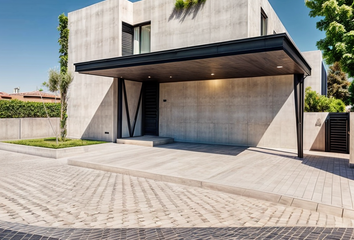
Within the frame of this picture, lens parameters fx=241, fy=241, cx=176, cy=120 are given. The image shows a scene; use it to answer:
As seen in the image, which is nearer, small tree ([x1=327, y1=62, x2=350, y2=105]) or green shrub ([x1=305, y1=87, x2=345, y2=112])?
green shrub ([x1=305, y1=87, x2=345, y2=112])

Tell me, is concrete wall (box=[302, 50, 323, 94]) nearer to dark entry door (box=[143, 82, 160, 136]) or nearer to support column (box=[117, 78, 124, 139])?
dark entry door (box=[143, 82, 160, 136])

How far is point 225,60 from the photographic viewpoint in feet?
26.7

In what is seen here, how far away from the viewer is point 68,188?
5.79 metres

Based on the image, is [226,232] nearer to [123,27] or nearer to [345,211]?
[345,211]

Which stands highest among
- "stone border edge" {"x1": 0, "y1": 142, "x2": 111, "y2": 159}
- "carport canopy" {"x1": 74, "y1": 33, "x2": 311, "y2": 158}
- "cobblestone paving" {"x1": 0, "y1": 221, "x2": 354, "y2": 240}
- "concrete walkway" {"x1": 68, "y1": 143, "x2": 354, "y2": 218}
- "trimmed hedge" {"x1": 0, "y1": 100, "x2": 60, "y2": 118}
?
"carport canopy" {"x1": 74, "y1": 33, "x2": 311, "y2": 158}

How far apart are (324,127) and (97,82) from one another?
39.5ft

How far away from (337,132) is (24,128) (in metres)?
17.7

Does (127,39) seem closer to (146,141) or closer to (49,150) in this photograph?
(146,141)

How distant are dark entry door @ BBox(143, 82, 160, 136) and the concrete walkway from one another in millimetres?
4662

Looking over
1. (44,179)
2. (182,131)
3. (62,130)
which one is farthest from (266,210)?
(62,130)

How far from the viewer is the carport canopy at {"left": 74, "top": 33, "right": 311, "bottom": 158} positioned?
6.82 m

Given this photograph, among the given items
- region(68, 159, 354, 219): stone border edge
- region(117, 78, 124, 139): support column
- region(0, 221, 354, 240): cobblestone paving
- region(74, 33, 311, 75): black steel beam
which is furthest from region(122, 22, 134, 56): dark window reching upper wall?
region(0, 221, 354, 240): cobblestone paving

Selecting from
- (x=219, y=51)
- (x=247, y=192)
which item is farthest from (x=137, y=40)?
(x=247, y=192)

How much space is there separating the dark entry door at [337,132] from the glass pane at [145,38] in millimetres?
9865
